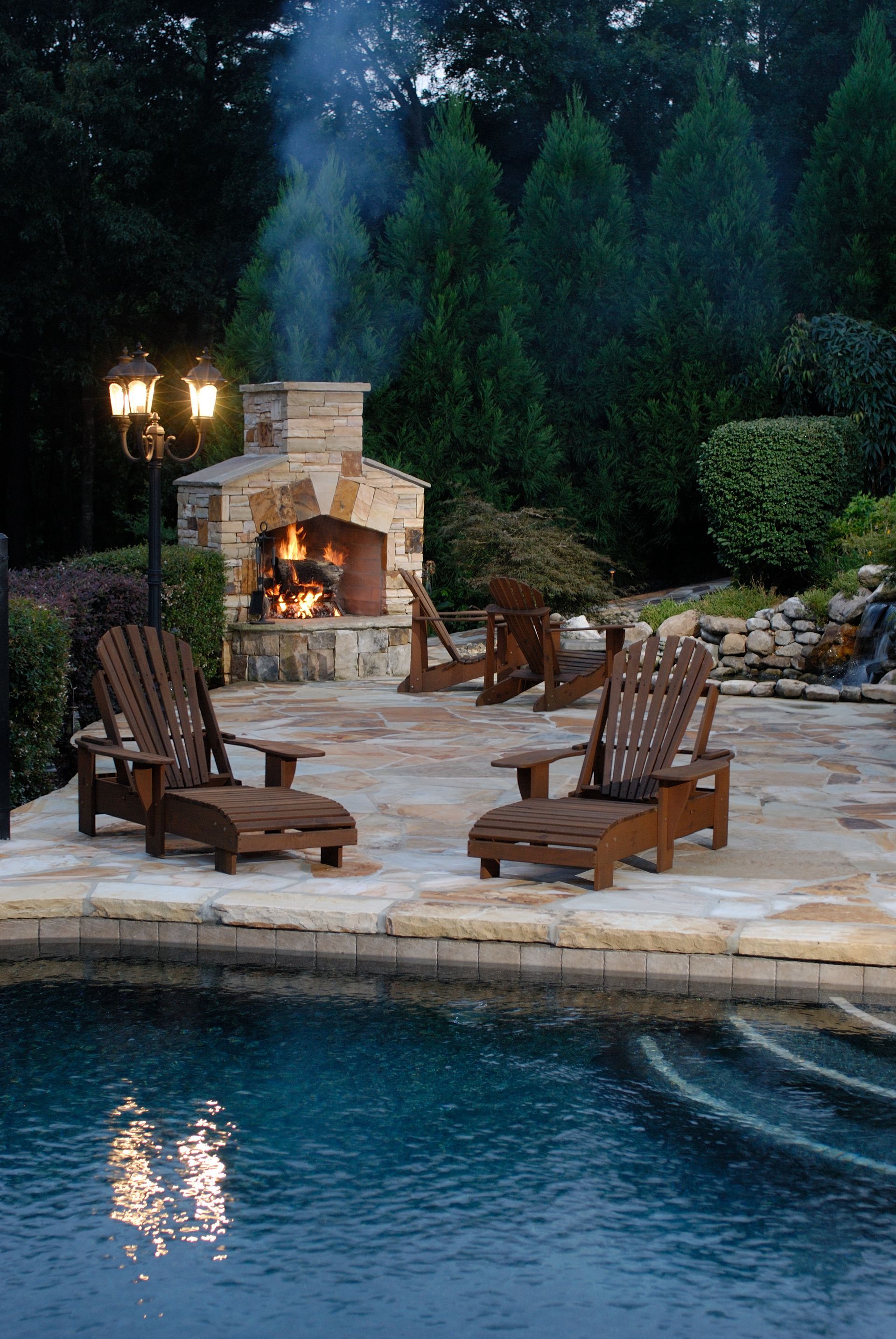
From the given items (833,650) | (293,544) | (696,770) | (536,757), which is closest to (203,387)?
(293,544)

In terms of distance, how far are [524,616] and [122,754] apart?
16.6ft

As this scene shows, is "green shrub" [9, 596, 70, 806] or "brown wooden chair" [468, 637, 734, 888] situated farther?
"green shrub" [9, 596, 70, 806]

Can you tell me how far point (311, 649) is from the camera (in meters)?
12.3

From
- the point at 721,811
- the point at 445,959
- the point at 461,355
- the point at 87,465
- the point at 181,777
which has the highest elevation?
the point at 461,355

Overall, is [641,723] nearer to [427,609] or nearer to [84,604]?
[84,604]

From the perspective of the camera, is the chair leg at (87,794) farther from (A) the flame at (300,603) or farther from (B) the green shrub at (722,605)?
(B) the green shrub at (722,605)

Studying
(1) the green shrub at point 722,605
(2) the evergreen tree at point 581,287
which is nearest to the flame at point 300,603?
(1) the green shrub at point 722,605

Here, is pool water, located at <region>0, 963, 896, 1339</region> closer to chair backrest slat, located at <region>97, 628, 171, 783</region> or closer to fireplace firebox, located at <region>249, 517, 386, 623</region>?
chair backrest slat, located at <region>97, 628, 171, 783</region>

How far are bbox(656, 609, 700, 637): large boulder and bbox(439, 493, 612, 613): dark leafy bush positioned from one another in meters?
1.07

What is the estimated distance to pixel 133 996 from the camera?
4.79 m

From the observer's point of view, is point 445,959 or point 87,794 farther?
point 87,794

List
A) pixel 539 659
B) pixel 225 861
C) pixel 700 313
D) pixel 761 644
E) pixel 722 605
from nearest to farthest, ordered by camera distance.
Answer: pixel 225 861 → pixel 539 659 → pixel 761 644 → pixel 722 605 → pixel 700 313

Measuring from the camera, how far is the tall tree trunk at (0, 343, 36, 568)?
22094 mm

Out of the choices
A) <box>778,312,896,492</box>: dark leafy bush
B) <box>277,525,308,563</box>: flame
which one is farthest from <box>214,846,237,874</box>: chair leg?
<box>778,312,896,492</box>: dark leafy bush
